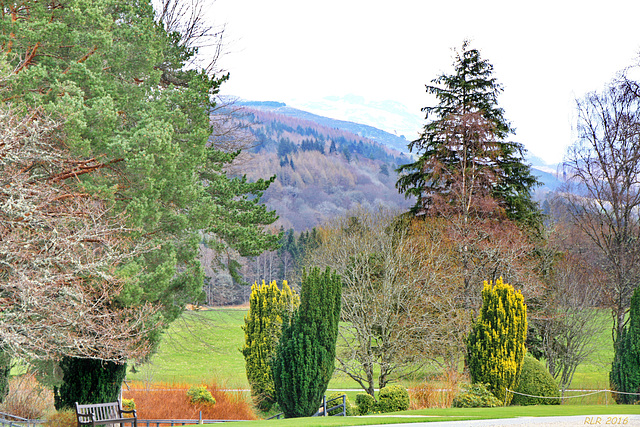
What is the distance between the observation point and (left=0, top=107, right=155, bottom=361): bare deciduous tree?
934 centimetres

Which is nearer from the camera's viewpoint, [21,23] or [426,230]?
[21,23]

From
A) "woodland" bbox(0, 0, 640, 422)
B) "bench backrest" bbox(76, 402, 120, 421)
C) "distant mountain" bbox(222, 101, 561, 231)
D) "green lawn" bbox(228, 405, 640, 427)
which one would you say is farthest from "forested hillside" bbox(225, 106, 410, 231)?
"bench backrest" bbox(76, 402, 120, 421)

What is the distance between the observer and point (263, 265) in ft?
250

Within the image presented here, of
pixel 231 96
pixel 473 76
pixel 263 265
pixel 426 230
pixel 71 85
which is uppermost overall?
pixel 473 76

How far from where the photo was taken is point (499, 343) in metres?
16.5

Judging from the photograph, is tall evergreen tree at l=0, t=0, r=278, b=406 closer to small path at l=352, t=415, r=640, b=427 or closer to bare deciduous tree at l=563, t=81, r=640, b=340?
small path at l=352, t=415, r=640, b=427

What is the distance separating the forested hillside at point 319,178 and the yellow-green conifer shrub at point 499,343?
66149 millimetres

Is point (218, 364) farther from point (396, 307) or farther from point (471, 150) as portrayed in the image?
point (471, 150)

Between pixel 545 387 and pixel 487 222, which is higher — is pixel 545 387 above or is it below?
below

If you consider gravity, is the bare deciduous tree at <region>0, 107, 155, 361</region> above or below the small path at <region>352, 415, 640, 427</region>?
above

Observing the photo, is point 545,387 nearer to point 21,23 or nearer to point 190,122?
point 190,122

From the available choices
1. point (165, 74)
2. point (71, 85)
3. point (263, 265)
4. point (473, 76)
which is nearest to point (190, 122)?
point (165, 74)

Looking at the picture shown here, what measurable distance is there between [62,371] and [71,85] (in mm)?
6732

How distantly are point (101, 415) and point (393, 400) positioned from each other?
7.77 m
